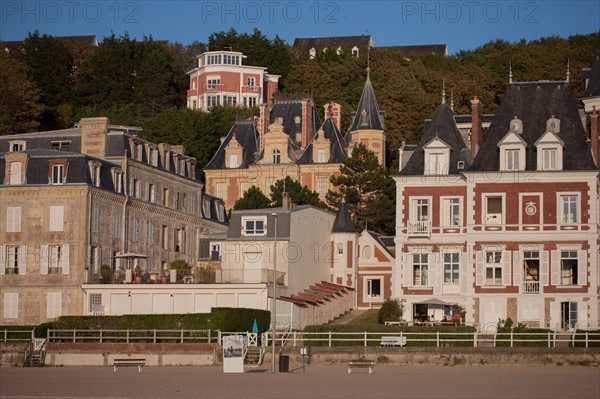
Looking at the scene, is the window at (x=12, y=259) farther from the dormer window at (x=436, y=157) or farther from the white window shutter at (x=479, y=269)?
the white window shutter at (x=479, y=269)

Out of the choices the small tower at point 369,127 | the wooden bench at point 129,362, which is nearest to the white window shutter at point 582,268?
the wooden bench at point 129,362

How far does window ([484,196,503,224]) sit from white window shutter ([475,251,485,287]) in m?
1.60

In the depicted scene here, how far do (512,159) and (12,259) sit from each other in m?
25.8

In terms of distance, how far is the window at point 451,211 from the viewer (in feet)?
222

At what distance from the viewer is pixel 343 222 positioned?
261 ft

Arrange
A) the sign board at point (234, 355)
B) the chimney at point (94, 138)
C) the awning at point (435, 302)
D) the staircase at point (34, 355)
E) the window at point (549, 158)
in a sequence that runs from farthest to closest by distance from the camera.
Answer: the chimney at point (94, 138) < the awning at point (435, 302) < the window at point (549, 158) < the staircase at point (34, 355) < the sign board at point (234, 355)

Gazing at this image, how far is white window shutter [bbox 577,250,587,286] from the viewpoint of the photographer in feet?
213

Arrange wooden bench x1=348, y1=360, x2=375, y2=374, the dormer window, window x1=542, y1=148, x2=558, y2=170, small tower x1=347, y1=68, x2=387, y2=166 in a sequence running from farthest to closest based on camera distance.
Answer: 1. small tower x1=347, y1=68, x2=387, y2=166
2. the dormer window
3. window x1=542, y1=148, x2=558, y2=170
4. wooden bench x1=348, y1=360, x2=375, y2=374

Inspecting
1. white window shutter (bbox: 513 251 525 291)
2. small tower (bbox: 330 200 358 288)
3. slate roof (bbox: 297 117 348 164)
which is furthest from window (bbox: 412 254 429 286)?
slate roof (bbox: 297 117 348 164)

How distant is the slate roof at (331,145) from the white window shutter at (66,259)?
109 feet

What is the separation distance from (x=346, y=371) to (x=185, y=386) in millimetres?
9967

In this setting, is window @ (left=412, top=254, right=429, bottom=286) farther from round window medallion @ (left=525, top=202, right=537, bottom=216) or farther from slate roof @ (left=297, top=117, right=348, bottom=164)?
slate roof @ (left=297, top=117, right=348, bottom=164)

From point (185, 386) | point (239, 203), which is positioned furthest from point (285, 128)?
point (185, 386)

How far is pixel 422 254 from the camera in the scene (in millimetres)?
67750
